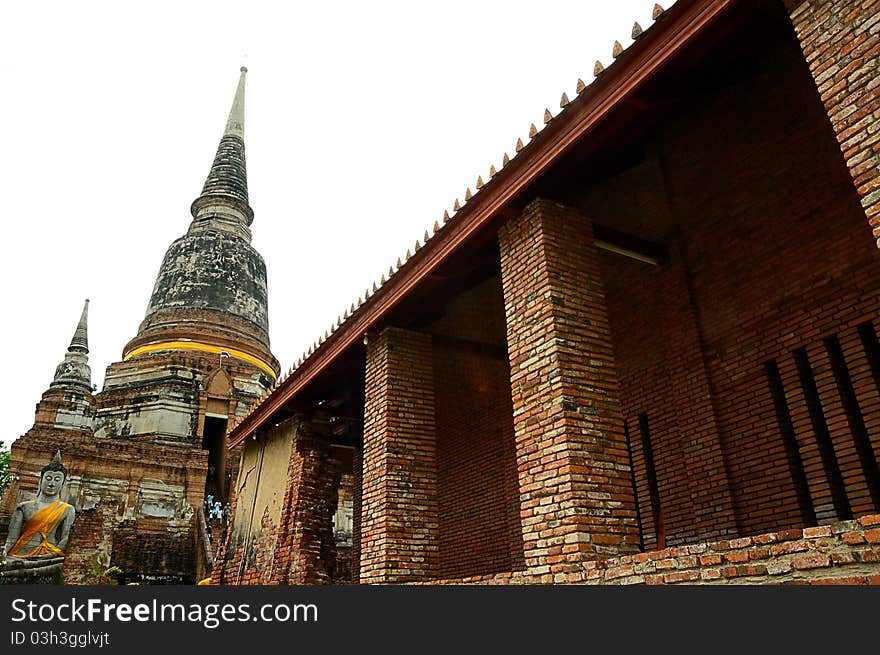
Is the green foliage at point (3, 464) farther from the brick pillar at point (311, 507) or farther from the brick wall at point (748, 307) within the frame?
the brick wall at point (748, 307)

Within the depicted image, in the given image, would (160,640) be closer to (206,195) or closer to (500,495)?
(500,495)

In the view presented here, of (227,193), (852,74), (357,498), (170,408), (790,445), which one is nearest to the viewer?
(852,74)

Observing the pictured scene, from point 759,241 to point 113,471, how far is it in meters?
17.9

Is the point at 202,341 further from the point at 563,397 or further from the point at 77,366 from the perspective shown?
the point at 563,397

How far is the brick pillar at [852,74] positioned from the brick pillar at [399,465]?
588 cm

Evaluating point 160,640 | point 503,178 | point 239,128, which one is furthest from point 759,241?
point 239,128

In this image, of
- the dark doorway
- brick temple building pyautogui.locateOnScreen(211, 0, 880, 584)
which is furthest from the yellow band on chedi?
brick temple building pyautogui.locateOnScreen(211, 0, 880, 584)

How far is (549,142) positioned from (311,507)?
7.43 m

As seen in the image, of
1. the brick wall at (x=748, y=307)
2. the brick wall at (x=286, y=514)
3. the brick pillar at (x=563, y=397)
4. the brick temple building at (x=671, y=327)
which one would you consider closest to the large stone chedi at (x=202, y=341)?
the brick wall at (x=286, y=514)

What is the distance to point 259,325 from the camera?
28.3 m

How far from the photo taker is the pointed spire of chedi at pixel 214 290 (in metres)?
26.2

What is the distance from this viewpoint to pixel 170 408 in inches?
919

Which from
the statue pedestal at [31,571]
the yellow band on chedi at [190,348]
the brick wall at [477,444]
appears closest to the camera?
the brick wall at [477,444]

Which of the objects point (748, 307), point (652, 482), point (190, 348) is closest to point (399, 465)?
point (652, 482)
